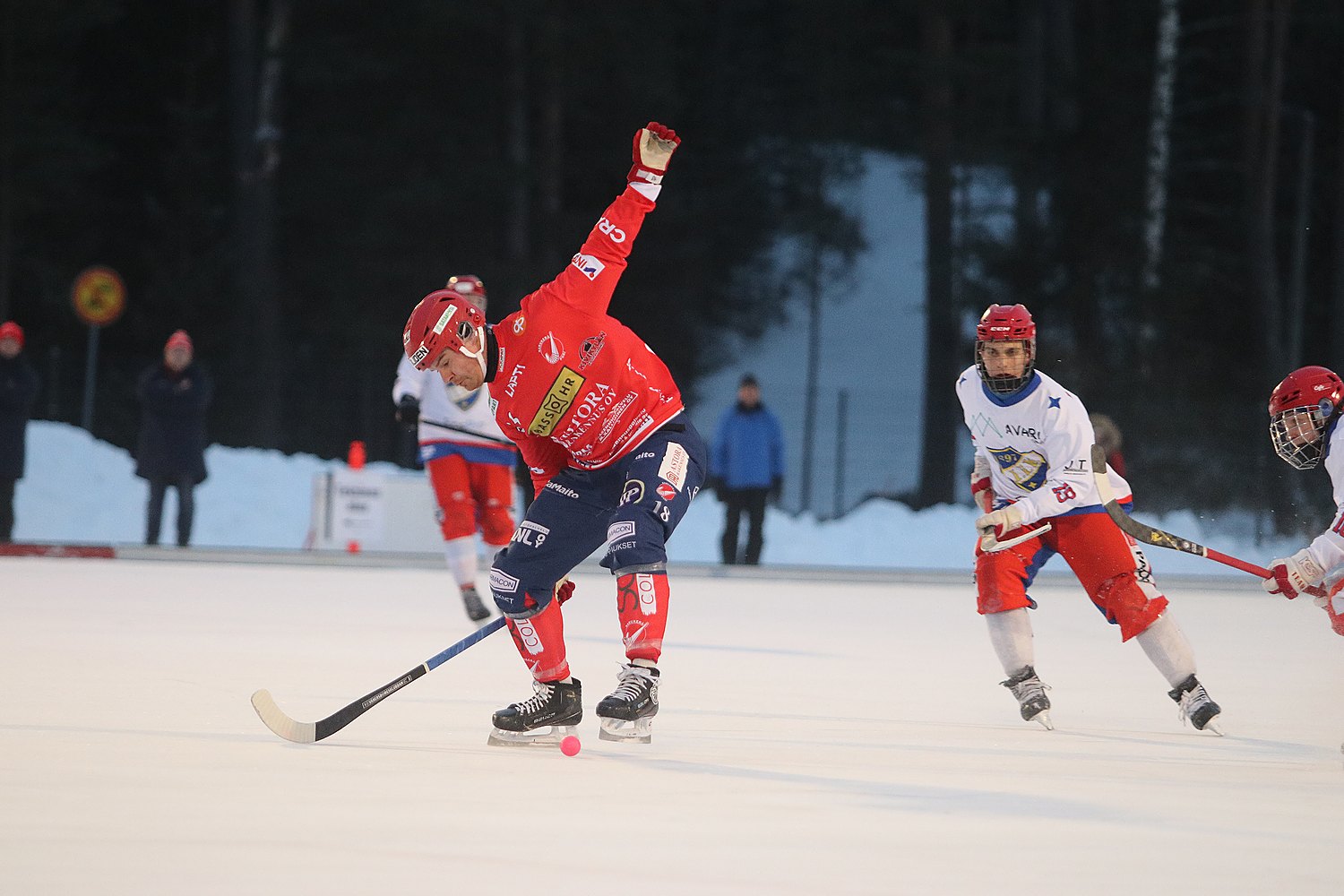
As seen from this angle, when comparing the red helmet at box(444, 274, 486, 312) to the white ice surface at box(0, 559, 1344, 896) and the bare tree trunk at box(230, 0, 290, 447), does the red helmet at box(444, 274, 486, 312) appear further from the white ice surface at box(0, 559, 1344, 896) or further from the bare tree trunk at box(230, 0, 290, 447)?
the bare tree trunk at box(230, 0, 290, 447)

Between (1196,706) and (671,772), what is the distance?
1.93m

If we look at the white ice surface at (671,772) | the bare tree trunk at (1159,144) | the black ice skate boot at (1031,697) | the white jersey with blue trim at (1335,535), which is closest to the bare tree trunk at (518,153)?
the bare tree trunk at (1159,144)

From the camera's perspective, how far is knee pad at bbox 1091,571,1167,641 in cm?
551

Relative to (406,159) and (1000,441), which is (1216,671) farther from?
(406,159)

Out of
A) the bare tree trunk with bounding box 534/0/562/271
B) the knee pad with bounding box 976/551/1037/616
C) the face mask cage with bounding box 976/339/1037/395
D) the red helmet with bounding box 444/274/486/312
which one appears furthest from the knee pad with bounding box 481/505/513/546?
the bare tree trunk with bounding box 534/0/562/271

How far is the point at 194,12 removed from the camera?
Result: 88.8ft

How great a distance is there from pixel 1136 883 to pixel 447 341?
2.49 m

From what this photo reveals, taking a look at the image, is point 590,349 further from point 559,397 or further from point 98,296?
point 98,296

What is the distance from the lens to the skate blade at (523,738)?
4844 millimetres

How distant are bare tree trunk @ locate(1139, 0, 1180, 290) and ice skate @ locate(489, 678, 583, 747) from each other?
1702 centimetres

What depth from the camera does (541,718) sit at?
4.95 metres

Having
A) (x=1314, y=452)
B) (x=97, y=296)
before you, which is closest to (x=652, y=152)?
(x=1314, y=452)

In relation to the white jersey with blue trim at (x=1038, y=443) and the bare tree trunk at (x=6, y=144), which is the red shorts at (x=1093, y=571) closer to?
the white jersey with blue trim at (x=1038, y=443)

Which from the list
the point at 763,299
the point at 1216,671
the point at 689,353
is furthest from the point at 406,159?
→ the point at 1216,671
